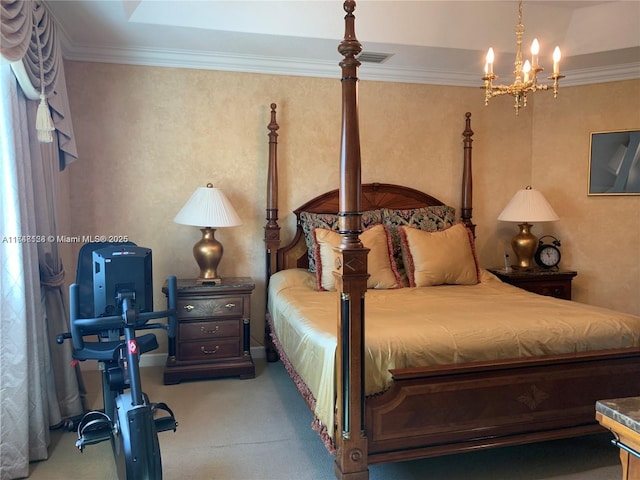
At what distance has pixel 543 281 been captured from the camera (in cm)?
396

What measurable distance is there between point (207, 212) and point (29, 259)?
1286mm

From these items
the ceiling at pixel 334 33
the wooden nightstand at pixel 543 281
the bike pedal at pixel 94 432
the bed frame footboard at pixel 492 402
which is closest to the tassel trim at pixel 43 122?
the ceiling at pixel 334 33

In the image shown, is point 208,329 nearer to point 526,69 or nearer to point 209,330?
point 209,330

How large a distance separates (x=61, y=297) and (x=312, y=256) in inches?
67.6

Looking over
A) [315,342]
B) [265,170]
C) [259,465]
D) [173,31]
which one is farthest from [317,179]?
[259,465]

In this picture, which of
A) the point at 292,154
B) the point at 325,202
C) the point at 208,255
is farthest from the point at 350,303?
the point at 292,154

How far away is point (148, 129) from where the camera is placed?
3.72 m

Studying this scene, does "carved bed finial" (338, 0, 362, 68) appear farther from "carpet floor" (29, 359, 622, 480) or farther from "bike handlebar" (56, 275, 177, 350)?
"carpet floor" (29, 359, 622, 480)

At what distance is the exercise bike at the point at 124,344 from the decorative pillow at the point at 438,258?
193 centimetres

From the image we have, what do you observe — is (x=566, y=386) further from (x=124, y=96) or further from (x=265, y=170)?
(x=124, y=96)

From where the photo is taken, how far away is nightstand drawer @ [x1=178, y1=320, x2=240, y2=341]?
3.41 metres

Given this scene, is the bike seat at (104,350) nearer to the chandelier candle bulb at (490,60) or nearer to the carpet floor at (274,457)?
the carpet floor at (274,457)

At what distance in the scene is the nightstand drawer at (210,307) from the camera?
340cm

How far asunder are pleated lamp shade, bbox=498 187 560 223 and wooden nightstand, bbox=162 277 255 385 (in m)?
2.30
